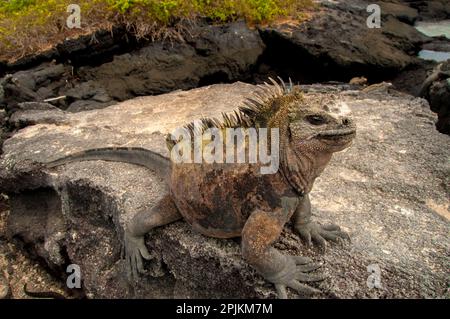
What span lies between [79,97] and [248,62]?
2482 mm

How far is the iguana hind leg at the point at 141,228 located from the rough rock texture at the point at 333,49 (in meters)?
4.82

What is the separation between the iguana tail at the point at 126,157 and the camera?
337cm

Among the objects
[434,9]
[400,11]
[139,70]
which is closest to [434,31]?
[400,11]

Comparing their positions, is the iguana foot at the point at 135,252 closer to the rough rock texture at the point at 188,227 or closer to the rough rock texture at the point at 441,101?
the rough rock texture at the point at 188,227

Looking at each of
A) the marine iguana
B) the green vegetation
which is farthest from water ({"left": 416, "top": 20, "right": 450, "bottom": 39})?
the marine iguana

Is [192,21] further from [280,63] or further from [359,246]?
[359,246]

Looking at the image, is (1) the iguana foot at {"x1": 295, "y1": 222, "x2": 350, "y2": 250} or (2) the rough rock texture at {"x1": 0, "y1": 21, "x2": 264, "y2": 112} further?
(2) the rough rock texture at {"x1": 0, "y1": 21, "x2": 264, "y2": 112}

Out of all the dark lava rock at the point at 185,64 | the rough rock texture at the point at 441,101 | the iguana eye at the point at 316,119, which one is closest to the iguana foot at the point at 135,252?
the iguana eye at the point at 316,119

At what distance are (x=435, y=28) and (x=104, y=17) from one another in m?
7.41

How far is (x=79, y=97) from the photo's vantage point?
19.1ft

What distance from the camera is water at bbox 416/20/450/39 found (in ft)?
32.4

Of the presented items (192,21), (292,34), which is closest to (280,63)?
(292,34)

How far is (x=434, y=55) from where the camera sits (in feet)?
27.5

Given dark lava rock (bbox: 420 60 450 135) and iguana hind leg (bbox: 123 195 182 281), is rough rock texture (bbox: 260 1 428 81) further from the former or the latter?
iguana hind leg (bbox: 123 195 182 281)
